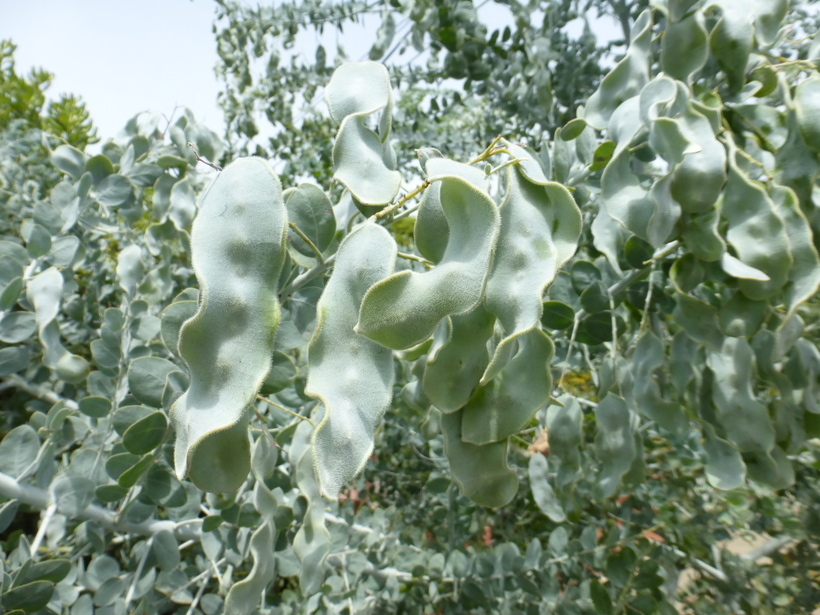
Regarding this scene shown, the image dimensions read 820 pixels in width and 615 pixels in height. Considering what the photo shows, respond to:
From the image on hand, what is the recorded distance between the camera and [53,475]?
78 cm

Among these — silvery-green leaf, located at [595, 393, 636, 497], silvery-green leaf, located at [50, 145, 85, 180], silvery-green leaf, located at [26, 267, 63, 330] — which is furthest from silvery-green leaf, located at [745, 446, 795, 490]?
silvery-green leaf, located at [50, 145, 85, 180]

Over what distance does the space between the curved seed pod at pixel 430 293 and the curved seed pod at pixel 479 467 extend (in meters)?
0.15

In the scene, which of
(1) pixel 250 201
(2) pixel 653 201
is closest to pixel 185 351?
(1) pixel 250 201

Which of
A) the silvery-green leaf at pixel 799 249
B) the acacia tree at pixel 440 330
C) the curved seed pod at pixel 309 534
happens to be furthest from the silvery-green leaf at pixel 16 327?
the silvery-green leaf at pixel 799 249

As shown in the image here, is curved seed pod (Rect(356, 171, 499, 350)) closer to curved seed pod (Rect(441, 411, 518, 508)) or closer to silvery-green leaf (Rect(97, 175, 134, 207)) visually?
curved seed pod (Rect(441, 411, 518, 508))

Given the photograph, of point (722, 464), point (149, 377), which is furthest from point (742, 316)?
point (149, 377)

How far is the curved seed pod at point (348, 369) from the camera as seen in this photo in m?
0.31

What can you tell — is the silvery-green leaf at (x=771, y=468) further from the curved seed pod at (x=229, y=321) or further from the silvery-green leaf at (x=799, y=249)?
the curved seed pod at (x=229, y=321)

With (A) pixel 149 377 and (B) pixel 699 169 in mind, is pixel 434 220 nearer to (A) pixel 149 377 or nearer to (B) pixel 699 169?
(B) pixel 699 169

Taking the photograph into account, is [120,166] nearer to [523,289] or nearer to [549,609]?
[523,289]

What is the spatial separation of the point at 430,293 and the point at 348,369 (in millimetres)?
66

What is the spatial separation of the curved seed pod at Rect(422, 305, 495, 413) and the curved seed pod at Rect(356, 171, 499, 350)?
85 millimetres

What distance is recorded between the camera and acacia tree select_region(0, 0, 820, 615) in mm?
347

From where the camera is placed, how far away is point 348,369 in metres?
0.34
